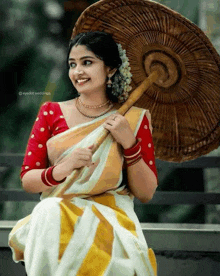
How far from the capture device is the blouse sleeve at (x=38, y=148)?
5.09 feet

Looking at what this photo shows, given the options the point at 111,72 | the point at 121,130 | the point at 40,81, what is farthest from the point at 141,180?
the point at 40,81

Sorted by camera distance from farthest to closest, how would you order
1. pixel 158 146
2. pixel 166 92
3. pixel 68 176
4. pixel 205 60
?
1. pixel 158 146
2. pixel 166 92
3. pixel 205 60
4. pixel 68 176

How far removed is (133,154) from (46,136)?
359 mm

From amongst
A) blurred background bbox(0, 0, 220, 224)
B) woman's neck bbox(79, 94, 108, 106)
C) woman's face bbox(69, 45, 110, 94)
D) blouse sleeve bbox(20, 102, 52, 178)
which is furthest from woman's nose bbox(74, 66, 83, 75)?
blurred background bbox(0, 0, 220, 224)

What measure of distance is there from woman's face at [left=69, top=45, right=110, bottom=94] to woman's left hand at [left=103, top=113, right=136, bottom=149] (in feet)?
0.53

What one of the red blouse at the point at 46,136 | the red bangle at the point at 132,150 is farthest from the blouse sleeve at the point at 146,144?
the red bangle at the point at 132,150

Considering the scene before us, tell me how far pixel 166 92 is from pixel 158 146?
0.85ft

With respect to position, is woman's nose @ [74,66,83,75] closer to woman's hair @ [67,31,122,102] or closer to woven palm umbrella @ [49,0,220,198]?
woman's hair @ [67,31,122,102]

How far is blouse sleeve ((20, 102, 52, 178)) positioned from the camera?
1.55 metres

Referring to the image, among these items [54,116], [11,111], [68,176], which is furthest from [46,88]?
[68,176]

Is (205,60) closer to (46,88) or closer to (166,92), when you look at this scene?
(166,92)

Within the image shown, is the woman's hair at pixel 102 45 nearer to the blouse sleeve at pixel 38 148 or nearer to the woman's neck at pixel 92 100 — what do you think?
the woman's neck at pixel 92 100

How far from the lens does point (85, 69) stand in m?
1.52

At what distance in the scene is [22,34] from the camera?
2.52 m
